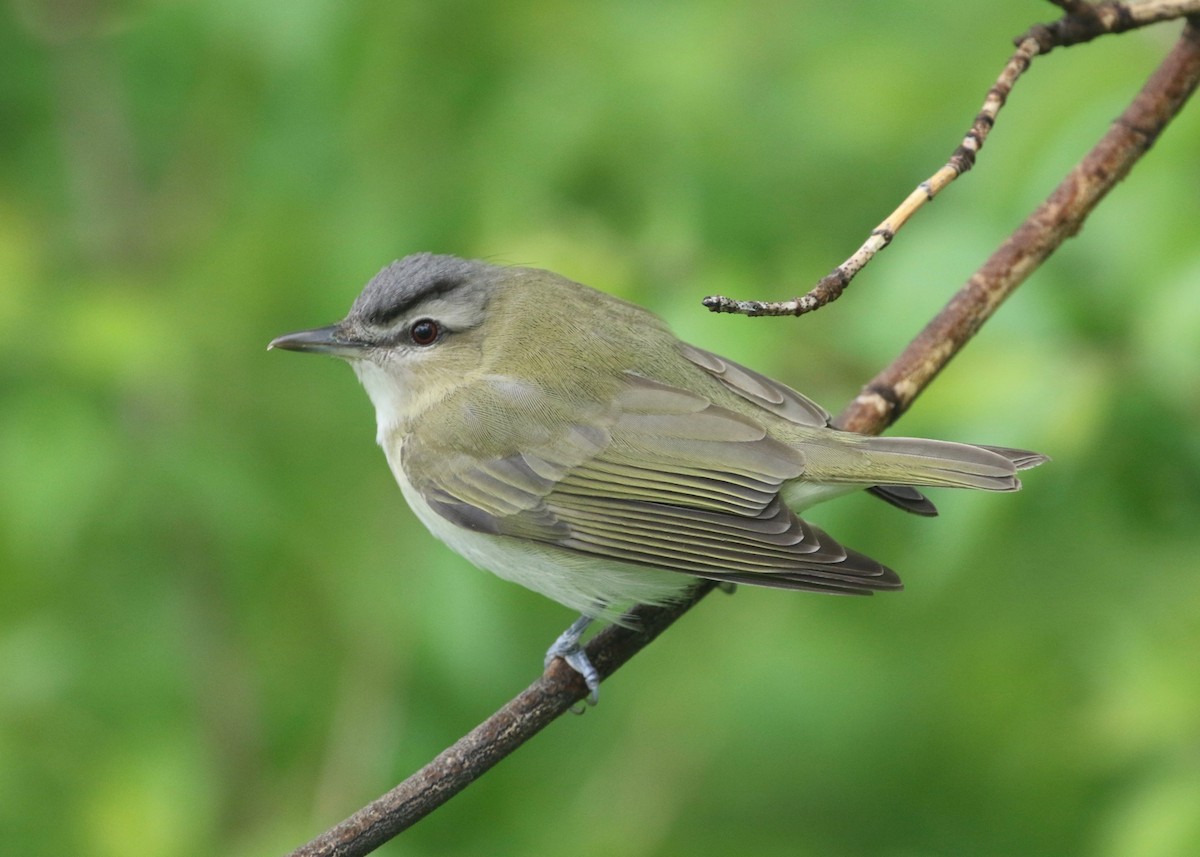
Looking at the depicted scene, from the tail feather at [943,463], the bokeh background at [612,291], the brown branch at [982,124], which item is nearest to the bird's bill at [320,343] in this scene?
the bokeh background at [612,291]

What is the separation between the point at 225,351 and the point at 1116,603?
290cm

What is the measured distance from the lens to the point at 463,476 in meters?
3.59

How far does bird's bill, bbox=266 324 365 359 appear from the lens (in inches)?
142

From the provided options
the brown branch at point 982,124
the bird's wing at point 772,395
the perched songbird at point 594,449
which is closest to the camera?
the brown branch at point 982,124

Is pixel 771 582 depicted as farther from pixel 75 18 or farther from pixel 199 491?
pixel 75 18

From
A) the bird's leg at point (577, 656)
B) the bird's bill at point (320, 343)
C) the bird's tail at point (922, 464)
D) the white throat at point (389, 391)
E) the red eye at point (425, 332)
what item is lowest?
the bird's leg at point (577, 656)

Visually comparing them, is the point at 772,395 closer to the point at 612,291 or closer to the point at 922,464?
the point at 612,291

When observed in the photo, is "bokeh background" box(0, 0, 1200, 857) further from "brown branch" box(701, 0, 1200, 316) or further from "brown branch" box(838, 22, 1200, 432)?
"brown branch" box(701, 0, 1200, 316)

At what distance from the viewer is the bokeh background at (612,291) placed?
323 cm

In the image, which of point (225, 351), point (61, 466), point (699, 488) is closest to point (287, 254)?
point (225, 351)

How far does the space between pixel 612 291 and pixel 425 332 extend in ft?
2.19

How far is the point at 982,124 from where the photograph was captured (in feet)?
7.09

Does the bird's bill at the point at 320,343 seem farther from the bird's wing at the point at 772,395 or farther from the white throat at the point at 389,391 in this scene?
the bird's wing at the point at 772,395

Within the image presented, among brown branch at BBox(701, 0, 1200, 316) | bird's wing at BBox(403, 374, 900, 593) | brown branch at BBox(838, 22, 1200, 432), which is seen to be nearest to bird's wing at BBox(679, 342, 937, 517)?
bird's wing at BBox(403, 374, 900, 593)
